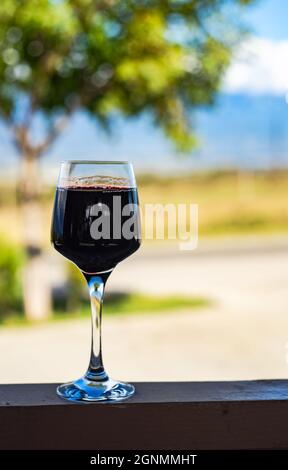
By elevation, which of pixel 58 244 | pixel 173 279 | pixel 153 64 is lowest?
pixel 173 279

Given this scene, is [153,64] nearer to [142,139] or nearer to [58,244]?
[58,244]

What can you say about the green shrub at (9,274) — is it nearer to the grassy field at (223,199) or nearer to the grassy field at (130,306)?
the grassy field at (130,306)

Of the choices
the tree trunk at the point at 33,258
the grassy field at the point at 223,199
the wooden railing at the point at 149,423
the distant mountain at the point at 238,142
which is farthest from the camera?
the distant mountain at the point at 238,142

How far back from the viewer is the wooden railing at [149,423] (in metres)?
0.62

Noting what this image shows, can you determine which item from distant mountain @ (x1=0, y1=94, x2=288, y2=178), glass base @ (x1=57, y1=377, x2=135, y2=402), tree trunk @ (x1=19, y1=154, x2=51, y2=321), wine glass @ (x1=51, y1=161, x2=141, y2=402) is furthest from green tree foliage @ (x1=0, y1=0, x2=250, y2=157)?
distant mountain @ (x1=0, y1=94, x2=288, y2=178)

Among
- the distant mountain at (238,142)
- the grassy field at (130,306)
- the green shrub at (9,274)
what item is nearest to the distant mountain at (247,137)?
the distant mountain at (238,142)

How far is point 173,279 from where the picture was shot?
27.1ft

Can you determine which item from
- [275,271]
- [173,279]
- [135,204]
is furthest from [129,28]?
[135,204]

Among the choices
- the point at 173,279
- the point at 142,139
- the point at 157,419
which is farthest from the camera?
the point at 142,139

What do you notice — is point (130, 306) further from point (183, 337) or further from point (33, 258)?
point (183, 337)

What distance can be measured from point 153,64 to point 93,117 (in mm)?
1155

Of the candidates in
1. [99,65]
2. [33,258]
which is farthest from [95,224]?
[33,258]

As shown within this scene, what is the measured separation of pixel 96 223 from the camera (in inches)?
27.9

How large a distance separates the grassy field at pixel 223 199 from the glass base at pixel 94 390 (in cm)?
1002
